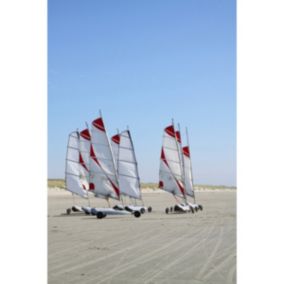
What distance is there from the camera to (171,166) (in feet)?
48.7

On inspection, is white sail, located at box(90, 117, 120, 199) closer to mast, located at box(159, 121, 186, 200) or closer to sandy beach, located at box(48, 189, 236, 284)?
mast, located at box(159, 121, 186, 200)

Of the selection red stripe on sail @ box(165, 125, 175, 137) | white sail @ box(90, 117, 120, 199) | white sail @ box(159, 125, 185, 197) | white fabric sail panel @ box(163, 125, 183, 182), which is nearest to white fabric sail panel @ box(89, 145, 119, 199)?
white sail @ box(90, 117, 120, 199)

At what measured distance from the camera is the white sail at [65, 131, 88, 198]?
51.3 feet

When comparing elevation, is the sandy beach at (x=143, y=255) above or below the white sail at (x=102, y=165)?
below

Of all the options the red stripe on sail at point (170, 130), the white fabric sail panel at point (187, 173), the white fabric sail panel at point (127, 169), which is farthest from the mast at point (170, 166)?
the white fabric sail panel at point (127, 169)

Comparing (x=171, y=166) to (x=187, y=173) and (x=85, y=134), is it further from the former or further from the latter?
(x=85, y=134)

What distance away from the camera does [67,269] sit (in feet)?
15.7

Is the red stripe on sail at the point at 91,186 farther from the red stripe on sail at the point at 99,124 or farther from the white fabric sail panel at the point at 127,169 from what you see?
the red stripe on sail at the point at 99,124

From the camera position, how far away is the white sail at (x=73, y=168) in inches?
615

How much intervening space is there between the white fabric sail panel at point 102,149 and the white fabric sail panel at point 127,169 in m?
0.56
